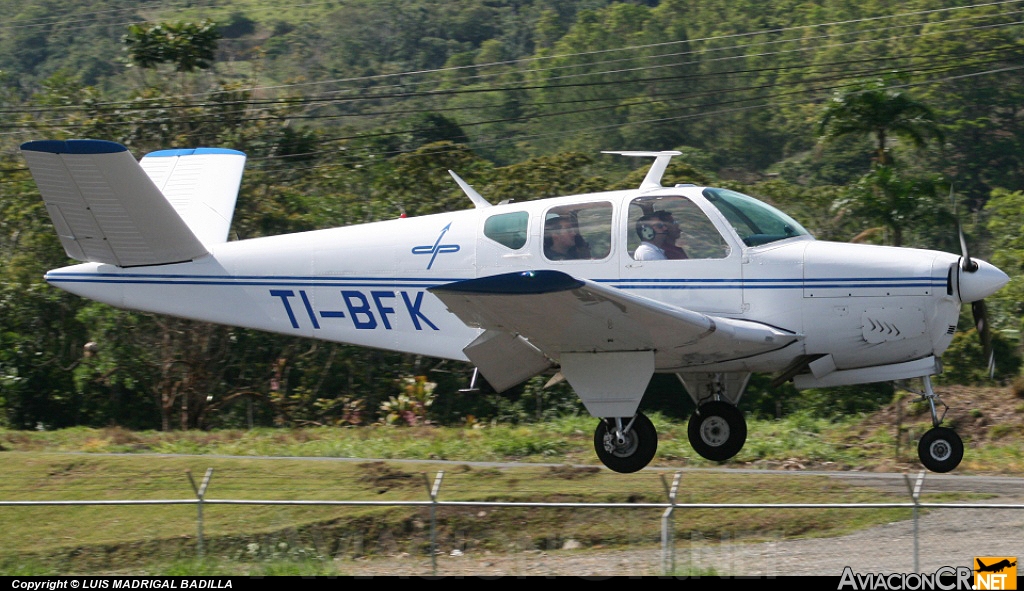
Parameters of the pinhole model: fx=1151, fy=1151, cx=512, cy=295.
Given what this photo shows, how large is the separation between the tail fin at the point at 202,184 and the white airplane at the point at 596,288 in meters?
0.56

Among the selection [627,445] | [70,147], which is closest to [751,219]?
[627,445]

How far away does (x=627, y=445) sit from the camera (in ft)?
33.6

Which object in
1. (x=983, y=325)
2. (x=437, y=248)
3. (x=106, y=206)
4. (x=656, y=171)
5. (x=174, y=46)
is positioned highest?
(x=174, y=46)

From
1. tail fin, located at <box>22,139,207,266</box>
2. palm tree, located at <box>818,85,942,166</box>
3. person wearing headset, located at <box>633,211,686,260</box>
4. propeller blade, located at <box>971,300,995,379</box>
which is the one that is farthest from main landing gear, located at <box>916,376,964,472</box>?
palm tree, located at <box>818,85,942,166</box>

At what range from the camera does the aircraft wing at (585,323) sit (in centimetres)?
843

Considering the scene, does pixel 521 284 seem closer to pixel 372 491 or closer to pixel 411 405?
pixel 372 491

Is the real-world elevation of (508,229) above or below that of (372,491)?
above

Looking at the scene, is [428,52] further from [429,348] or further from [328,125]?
[429,348]

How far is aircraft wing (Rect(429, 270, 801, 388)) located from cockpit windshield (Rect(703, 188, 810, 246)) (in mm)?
774

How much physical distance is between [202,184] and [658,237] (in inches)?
211

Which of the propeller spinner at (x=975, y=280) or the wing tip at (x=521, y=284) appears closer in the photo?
the wing tip at (x=521, y=284)

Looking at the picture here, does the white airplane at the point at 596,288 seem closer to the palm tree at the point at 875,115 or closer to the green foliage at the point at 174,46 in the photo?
the palm tree at the point at 875,115

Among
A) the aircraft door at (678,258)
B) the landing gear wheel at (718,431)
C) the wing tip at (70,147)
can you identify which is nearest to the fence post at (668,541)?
the aircraft door at (678,258)

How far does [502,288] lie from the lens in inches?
331
